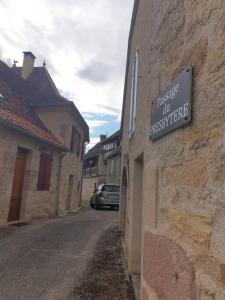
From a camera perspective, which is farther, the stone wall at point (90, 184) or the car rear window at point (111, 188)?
the stone wall at point (90, 184)

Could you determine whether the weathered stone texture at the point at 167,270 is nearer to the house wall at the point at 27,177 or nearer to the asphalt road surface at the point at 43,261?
the asphalt road surface at the point at 43,261

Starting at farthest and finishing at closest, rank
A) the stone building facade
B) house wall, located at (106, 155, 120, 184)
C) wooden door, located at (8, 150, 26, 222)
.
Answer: house wall, located at (106, 155, 120, 184)
wooden door, located at (8, 150, 26, 222)
the stone building facade

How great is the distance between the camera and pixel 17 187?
10422mm

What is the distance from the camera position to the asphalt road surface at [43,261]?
13.9 ft

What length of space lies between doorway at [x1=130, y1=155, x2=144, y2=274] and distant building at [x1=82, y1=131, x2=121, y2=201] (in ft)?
75.2

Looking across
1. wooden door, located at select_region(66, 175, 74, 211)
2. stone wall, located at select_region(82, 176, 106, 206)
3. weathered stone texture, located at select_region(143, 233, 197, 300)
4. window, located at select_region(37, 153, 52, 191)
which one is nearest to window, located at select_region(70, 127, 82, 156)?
wooden door, located at select_region(66, 175, 74, 211)

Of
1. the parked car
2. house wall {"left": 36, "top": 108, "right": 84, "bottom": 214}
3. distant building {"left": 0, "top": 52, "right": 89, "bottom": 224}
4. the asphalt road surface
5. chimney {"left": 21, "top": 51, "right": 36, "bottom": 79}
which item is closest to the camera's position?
the asphalt road surface

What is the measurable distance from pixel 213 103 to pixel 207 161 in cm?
34

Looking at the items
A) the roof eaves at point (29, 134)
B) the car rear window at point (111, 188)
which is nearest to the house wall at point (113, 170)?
the car rear window at point (111, 188)

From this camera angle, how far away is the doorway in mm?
5035

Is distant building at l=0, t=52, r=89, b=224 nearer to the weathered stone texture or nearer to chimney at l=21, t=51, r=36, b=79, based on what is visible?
chimney at l=21, t=51, r=36, b=79

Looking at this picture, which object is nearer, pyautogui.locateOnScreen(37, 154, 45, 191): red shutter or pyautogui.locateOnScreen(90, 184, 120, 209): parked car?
pyautogui.locateOnScreen(37, 154, 45, 191): red shutter

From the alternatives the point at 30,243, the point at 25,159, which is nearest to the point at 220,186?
the point at 30,243

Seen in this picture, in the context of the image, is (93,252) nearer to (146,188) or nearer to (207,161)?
(146,188)
